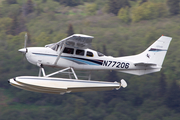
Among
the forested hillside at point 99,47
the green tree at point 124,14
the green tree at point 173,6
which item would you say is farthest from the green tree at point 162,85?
the green tree at point 173,6

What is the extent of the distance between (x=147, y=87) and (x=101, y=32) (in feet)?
80.8

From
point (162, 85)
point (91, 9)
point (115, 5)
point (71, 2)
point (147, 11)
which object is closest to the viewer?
point (162, 85)

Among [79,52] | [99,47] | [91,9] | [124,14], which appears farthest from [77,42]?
[124,14]

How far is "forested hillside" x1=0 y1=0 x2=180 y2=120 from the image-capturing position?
56097 millimetres

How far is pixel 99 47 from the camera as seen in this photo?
69125 millimetres

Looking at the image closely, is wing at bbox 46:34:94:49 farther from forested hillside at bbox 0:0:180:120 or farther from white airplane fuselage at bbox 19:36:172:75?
forested hillside at bbox 0:0:180:120

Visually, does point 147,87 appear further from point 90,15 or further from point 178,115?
point 90,15

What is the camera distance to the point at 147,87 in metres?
63.0

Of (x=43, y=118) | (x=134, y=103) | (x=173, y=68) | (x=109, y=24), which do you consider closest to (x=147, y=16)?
(x=109, y=24)

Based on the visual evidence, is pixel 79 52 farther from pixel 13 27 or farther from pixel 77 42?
pixel 13 27

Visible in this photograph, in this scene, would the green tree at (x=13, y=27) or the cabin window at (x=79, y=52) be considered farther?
the green tree at (x=13, y=27)

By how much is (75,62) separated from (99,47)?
180ft

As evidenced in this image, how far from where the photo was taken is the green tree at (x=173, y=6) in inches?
4077

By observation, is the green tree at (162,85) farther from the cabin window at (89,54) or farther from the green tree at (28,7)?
the green tree at (28,7)
